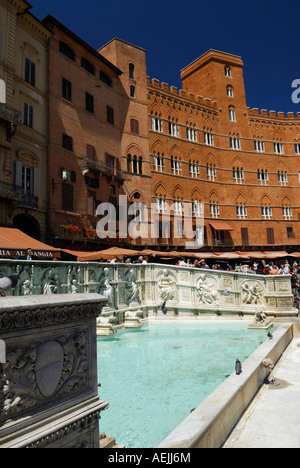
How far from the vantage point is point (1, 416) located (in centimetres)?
187

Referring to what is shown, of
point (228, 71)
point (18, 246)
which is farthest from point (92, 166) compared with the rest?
point (228, 71)

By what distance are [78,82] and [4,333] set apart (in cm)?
2682

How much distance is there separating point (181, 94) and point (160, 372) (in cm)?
3370

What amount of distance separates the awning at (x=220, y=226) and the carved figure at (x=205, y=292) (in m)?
22.2

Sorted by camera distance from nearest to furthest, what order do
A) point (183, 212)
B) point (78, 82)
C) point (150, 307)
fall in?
point (150, 307) → point (78, 82) → point (183, 212)

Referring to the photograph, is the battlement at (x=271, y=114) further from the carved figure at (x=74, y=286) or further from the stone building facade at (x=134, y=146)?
the carved figure at (x=74, y=286)

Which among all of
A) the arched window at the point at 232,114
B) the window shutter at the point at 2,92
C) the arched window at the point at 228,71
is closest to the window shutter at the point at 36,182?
the window shutter at the point at 2,92

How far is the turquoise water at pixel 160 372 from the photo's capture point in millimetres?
3922

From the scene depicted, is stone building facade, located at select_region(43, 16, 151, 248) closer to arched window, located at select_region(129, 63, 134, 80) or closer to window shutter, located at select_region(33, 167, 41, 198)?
arched window, located at select_region(129, 63, 134, 80)

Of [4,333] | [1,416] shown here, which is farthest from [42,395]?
[4,333]

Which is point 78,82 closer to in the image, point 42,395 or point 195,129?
point 195,129

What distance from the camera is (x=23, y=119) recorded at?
19844mm

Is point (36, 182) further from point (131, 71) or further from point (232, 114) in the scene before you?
point (232, 114)

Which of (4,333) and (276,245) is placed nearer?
(4,333)
